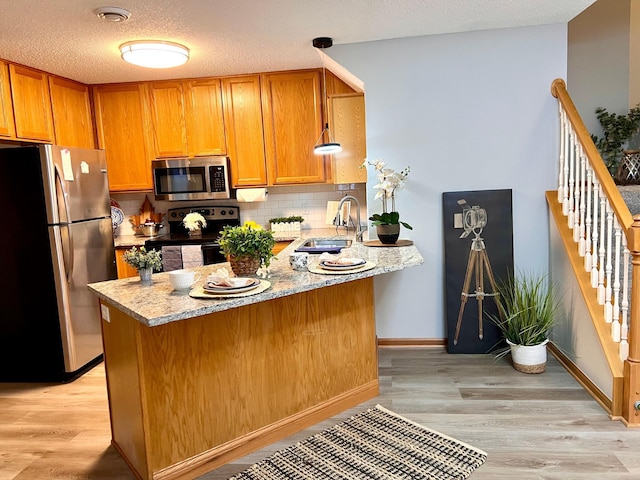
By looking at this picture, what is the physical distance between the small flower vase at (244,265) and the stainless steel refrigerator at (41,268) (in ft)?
5.65

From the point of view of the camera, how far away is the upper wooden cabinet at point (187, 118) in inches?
172

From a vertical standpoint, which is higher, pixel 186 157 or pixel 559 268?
pixel 186 157

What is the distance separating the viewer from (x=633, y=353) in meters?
2.40

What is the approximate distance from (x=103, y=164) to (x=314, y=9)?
227 cm

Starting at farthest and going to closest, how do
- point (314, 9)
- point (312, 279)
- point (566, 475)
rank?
1. point (314, 9)
2. point (312, 279)
3. point (566, 475)

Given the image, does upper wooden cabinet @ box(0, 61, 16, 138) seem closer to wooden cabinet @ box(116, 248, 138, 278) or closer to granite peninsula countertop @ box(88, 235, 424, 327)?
wooden cabinet @ box(116, 248, 138, 278)

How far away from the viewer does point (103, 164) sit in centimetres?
390

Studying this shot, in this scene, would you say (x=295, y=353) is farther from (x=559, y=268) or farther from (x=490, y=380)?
(x=559, y=268)

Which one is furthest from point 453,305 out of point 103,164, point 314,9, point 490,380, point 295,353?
point 103,164

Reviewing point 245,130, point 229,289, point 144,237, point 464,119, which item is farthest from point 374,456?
point 144,237

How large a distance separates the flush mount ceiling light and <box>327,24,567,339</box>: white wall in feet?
3.75

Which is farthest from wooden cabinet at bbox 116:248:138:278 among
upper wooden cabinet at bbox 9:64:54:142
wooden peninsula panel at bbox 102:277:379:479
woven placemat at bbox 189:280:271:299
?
woven placemat at bbox 189:280:271:299

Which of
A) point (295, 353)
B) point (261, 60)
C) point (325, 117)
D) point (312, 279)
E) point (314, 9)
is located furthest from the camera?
point (325, 117)

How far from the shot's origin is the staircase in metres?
2.41
